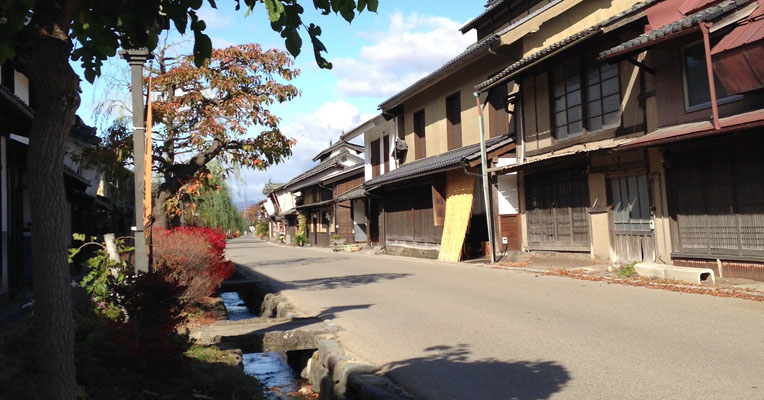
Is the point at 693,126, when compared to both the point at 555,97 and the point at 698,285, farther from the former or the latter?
the point at 555,97

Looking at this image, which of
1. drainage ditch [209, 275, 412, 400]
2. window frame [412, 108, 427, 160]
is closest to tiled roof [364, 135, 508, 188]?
window frame [412, 108, 427, 160]

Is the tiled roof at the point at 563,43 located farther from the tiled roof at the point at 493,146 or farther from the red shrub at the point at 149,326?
the red shrub at the point at 149,326

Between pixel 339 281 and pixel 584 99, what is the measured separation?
810cm

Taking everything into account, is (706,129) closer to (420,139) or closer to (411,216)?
(411,216)

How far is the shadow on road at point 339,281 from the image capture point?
44.2ft

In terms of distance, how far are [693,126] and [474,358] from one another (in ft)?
25.7

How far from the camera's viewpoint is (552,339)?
264 inches

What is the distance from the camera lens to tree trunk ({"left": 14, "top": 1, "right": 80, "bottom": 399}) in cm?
244

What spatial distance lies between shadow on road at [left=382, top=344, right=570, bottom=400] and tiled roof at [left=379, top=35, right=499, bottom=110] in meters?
13.6

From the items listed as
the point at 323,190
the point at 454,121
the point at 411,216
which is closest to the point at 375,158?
the point at 411,216

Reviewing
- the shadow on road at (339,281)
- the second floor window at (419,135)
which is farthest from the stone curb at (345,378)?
the second floor window at (419,135)

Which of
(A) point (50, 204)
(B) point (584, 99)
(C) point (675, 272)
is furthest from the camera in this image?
(B) point (584, 99)

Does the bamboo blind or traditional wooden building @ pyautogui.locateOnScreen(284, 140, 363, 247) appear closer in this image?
the bamboo blind

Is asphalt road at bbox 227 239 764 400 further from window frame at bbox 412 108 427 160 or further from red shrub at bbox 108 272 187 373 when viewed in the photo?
window frame at bbox 412 108 427 160
